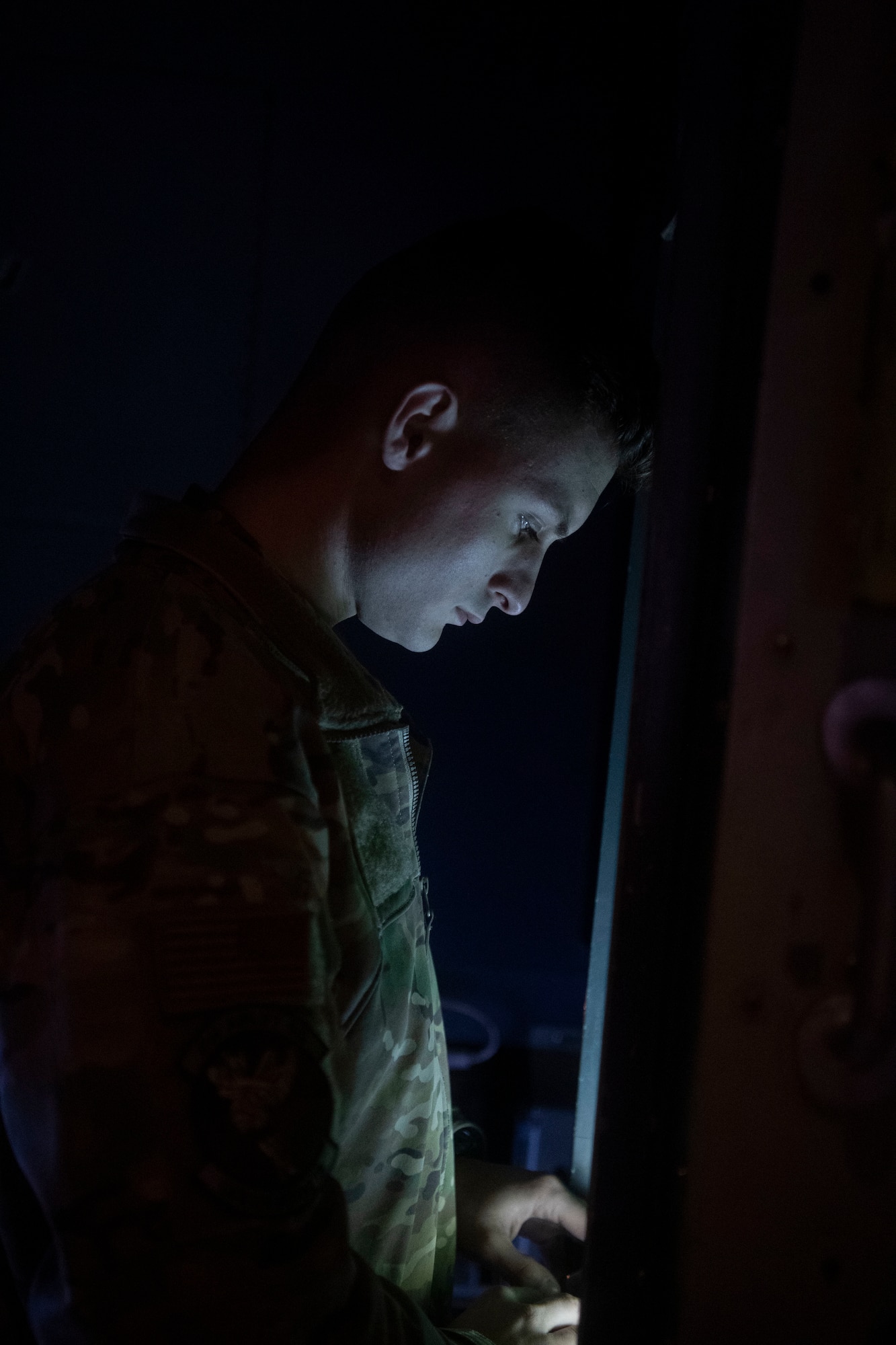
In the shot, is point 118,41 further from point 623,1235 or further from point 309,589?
point 623,1235

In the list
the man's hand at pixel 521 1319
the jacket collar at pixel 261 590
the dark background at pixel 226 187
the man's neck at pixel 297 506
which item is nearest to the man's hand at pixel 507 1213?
the man's hand at pixel 521 1319

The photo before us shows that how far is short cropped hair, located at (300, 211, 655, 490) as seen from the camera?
3.56ft

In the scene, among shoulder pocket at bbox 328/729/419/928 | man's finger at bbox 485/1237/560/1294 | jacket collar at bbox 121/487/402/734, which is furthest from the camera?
man's finger at bbox 485/1237/560/1294

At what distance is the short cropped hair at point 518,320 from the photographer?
3.56 ft

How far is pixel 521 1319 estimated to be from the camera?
111 centimetres

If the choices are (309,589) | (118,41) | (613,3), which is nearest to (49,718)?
(309,589)

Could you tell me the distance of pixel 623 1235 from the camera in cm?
69

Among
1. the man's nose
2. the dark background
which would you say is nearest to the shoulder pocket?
the man's nose

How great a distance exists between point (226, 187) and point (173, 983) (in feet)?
5.33

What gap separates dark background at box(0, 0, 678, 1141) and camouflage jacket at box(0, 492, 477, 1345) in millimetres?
956

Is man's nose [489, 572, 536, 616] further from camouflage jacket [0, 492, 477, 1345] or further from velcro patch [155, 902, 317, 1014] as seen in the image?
velcro patch [155, 902, 317, 1014]

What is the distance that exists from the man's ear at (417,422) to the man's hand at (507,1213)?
1.23m

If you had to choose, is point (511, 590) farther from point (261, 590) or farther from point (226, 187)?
point (226, 187)

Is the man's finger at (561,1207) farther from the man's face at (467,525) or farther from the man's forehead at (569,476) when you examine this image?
the man's forehead at (569,476)
